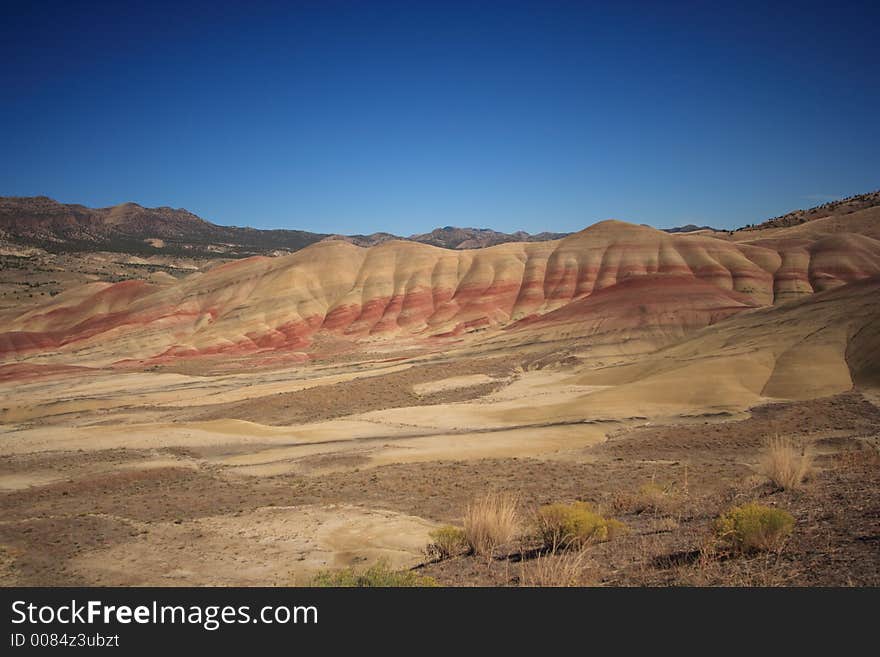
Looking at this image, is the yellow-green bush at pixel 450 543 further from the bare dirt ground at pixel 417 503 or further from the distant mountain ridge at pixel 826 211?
the distant mountain ridge at pixel 826 211

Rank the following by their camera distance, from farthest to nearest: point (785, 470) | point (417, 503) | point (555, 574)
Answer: point (417, 503) < point (785, 470) < point (555, 574)

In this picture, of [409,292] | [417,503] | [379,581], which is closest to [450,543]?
[379,581]

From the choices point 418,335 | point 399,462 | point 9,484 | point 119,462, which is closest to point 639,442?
point 399,462

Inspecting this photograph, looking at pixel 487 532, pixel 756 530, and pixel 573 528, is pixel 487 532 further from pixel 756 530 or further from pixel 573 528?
pixel 756 530

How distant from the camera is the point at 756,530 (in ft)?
25.2

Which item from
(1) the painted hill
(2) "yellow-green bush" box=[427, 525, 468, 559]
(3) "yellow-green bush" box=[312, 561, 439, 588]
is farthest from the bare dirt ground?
(1) the painted hill

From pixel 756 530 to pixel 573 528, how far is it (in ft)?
9.48

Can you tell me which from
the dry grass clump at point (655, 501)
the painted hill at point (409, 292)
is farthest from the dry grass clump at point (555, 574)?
the painted hill at point (409, 292)

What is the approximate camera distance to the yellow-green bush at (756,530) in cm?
764

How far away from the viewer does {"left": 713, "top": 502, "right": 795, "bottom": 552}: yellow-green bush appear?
764 cm

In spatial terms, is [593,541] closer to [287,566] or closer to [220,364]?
[287,566]

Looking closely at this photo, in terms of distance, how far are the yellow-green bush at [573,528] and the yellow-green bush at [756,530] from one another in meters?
2.23

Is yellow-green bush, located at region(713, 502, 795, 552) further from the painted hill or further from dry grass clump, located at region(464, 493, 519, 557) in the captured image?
the painted hill

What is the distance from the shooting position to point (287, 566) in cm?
1193
